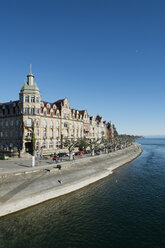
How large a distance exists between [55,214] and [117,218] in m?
9.10

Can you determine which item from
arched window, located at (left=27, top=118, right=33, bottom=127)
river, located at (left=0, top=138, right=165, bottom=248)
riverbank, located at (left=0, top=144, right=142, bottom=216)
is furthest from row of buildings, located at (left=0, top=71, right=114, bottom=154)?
river, located at (left=0, top=138, right=165, bottom=248)

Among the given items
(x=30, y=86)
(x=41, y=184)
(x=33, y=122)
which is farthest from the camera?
(x=30, y=86)

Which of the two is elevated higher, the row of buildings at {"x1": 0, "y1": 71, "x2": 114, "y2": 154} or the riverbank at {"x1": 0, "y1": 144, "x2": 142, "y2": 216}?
the row of buildings at {"x1": 0, "y1": 71, "x2": 114, "y2": 154}

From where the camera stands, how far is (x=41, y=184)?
29.6 metres

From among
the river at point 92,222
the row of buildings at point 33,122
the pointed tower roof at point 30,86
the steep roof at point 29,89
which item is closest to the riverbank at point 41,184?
the river at point 92,222

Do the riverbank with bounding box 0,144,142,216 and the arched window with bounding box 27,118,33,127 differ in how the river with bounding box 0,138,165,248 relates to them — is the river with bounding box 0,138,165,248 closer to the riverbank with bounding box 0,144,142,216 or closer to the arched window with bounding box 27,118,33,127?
the riverbank with bounding box 0,144,142,216

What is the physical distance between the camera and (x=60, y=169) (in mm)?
37312

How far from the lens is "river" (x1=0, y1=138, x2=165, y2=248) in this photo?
1675 centimetres

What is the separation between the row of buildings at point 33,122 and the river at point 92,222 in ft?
104

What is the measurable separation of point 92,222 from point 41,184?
13.2m

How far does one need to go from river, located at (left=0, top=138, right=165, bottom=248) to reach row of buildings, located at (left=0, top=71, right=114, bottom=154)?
3171 centimetres

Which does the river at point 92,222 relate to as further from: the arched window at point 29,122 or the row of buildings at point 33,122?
the arched window at point 29,122

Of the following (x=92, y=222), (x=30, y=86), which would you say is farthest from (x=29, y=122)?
(x=92, y=222)

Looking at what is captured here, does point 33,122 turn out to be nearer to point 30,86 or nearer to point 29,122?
Answer: point 29,122
